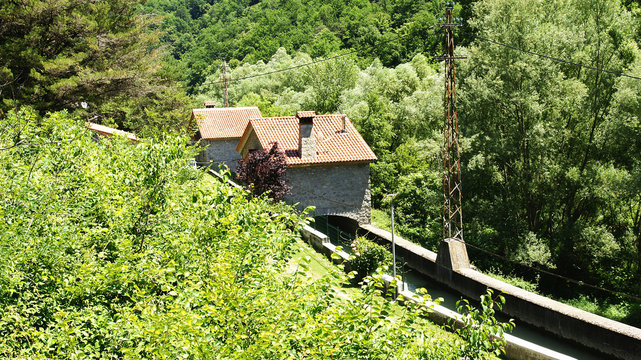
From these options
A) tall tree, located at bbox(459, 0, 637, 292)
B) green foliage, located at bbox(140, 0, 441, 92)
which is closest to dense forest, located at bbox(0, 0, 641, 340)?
tall tree, located at bbox(459, 0, 637, 292)

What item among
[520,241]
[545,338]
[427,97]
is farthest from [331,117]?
[545,338]

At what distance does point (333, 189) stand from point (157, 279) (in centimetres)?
1934

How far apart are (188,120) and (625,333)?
33.7 meters

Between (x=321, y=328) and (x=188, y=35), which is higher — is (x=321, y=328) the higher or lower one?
the lower one

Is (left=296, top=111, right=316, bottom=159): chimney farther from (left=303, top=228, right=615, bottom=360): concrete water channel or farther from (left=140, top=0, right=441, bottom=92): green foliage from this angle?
(left=140, top=0, right=441, bottom=92): green foliage

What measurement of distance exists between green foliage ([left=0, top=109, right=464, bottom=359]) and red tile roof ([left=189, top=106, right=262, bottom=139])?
94.0 feet

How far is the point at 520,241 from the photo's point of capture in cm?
2503

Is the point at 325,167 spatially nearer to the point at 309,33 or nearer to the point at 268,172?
the point at 268,172

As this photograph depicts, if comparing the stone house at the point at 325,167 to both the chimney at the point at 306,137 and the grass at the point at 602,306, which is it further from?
the grass at the point at 602,306

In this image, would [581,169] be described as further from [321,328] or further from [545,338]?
[321,328]

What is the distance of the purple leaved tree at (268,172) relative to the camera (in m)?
24.2

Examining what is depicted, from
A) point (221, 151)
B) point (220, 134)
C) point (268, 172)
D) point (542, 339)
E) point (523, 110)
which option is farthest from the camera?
point (221, 151)

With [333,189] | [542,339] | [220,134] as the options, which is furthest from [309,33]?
[542,339]

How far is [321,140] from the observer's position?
27.0 metres
